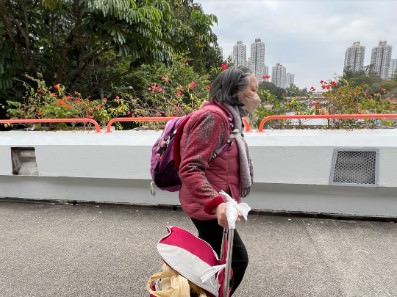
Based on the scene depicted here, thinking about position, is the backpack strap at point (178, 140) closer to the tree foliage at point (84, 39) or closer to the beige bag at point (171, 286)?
the beige bag at point (171, 286)

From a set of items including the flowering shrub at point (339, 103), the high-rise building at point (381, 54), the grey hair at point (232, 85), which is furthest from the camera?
the high-rise building at point (381, 54)

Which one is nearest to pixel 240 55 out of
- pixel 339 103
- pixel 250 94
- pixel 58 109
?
pixel 339 103

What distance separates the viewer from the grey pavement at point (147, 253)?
7.45 ft

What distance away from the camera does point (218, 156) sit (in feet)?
4.83

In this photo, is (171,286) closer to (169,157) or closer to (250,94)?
(169,157)

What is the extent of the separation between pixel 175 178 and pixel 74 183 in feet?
8.78

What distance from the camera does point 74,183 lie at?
3.86 m

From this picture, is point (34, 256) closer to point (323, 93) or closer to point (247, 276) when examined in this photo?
point (247, 276)

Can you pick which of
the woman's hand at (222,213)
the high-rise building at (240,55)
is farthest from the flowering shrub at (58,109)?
the woman's hand at (222,213)

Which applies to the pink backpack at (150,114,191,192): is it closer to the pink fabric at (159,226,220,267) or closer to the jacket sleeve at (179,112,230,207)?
the jacket sleeve at (179,112,230,207)

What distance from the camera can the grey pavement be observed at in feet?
7.45

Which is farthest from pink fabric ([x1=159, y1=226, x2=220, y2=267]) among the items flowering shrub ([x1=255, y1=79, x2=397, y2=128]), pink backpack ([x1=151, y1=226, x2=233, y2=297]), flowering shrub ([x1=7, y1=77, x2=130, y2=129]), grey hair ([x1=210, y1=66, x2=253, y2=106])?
flowering shrub ([x1=7, y1=77, x2=130, y2=129])

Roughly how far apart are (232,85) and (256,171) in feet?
6.06

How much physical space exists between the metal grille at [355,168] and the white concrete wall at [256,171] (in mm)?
67
